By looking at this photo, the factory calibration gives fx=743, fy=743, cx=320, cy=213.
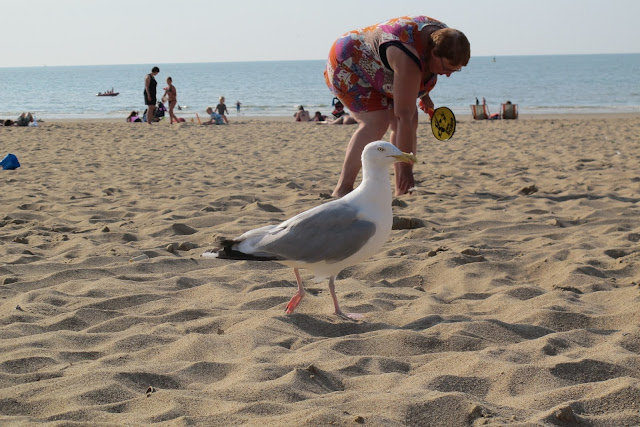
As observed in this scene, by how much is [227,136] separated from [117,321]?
11.4m

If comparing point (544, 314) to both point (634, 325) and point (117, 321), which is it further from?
point (117, 321)

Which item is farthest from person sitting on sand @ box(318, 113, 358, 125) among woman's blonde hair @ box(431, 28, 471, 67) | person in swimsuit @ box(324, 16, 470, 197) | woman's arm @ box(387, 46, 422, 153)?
woman's blonde hair @ box(431, 28, 471, 67)

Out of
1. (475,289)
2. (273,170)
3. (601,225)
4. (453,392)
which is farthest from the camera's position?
(273,170)

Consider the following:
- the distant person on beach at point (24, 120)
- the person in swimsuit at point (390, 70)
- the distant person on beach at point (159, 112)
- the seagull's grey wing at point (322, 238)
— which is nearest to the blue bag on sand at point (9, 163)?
the person in swimsuit at point (390, 70)

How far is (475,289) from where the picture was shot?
146 inches

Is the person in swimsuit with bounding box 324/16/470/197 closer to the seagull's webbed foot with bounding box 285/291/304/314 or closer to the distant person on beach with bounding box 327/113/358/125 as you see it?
the seagull's webbed foot with bounding box 285/291/304/314

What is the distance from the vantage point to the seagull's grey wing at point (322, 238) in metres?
3.17

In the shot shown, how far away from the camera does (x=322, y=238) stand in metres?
3.18

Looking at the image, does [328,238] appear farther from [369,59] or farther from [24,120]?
[24,120]

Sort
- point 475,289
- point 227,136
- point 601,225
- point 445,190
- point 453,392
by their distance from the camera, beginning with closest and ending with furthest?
1. point 453,392
2. point 475,289
3. point 601,225
4. point 445,190
5. point 227,136

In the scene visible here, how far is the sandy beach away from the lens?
229cm

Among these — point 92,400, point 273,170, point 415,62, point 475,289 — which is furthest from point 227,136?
point 92,400

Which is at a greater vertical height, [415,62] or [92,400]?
[415,62]

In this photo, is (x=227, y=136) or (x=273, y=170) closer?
(x=273, y=170)
